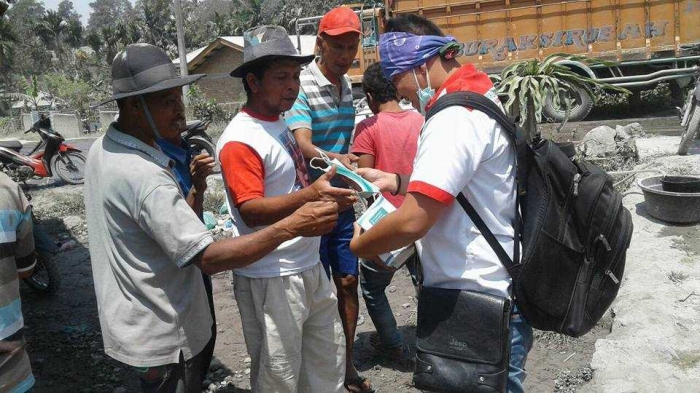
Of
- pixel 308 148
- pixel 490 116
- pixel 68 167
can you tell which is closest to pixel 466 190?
pixel 490 116

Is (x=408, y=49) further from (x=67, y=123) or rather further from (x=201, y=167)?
(x=67, y=123)

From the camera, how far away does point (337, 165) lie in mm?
2254

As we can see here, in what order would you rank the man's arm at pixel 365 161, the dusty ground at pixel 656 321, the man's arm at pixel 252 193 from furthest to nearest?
1. the man's arm at pixel 365 161
2. the dusty ground at pixel 656 321
3. the man's arm at pixel 252 193

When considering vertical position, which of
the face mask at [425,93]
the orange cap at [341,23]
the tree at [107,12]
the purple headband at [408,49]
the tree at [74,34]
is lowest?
the face mask at [425,93]

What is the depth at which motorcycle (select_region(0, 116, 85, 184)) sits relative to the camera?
27.9 ft

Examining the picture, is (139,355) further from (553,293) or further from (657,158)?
(657,158)

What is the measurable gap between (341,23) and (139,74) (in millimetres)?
1391

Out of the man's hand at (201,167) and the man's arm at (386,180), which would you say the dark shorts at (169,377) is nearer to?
the man's hand at (201,167)

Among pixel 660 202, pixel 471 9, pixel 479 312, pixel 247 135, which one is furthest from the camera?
pixel 471 9

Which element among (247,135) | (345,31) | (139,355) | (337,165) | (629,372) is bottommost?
(629,372)

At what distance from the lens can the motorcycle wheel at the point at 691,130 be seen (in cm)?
709

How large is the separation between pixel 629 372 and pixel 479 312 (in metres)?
1.70

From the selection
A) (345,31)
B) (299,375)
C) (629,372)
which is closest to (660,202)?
(629,372)

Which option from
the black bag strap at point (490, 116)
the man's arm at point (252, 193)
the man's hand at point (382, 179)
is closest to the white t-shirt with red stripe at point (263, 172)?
the man's arm at point (252, 193)
